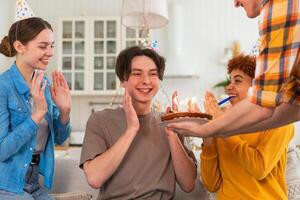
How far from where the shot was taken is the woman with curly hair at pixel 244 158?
139 cm

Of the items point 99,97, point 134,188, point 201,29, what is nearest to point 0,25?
point 99,97

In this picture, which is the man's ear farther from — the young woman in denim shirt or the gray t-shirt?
the gray t-shirt

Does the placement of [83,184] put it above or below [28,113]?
below

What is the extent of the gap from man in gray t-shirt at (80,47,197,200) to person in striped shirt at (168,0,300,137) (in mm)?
706

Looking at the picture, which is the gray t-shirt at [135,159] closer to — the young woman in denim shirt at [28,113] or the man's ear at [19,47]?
the young woman in denim shirt at [28,113]

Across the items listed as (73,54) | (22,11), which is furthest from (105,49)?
(22,11)

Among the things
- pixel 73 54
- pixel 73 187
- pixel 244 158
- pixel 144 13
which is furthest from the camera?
pixel 73 54

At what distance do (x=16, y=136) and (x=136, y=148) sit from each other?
0.51 metres

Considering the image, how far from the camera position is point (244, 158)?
1.39 meters

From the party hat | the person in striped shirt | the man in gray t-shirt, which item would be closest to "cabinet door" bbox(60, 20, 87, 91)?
the party hat

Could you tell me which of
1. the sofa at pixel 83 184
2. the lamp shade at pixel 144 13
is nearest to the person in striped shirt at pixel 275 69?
the sofa at pixel 83 184

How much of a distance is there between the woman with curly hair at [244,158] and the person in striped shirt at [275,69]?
1.55 ft

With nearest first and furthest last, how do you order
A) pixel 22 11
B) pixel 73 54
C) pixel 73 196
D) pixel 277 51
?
pixel 277 51 < pixel 73 196 < pixel 22 11 < pixel 73 54

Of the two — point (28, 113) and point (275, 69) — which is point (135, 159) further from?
point (275, 69)
